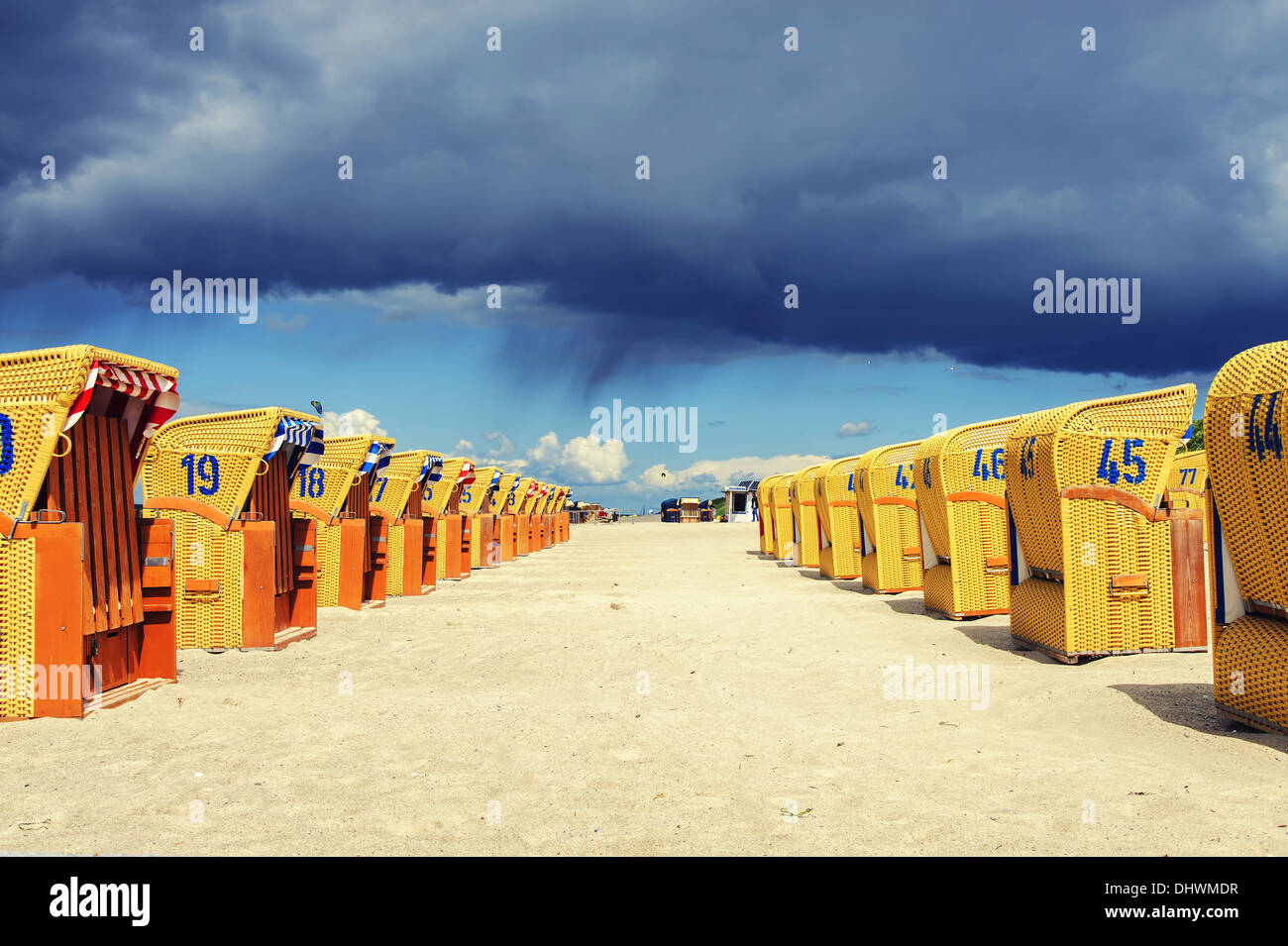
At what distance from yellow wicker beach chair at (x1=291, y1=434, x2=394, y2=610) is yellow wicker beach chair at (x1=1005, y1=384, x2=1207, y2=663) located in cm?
1001

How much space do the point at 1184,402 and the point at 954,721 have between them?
16.3ft

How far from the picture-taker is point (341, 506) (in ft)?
47.9

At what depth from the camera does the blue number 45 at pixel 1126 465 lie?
954cm

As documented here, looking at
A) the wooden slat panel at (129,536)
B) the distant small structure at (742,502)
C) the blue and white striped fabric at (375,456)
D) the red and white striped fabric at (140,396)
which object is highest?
the red and white striped fabric at (140,396)

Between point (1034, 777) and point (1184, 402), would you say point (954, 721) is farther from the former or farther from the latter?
point (1184, 402)

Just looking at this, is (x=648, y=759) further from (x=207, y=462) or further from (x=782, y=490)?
(x=782, y=490)

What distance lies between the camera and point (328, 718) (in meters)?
7.56

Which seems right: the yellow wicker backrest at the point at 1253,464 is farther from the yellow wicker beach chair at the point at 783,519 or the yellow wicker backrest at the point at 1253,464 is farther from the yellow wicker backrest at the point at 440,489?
the yellow wicker beach chair at the point at 783,519

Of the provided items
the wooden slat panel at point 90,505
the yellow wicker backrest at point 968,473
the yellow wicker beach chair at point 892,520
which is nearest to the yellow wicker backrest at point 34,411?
the wooden slat panel at point 90,505

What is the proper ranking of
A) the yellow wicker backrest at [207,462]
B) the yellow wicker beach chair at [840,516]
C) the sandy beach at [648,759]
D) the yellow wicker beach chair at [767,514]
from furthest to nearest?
the yellow wicker beach chair at [767,514] < the yellow wicker beach chair at [840,516] < the yellow wicker backrest at [207,462] < the sandy beach at [648,759]

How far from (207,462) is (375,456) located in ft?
16.4

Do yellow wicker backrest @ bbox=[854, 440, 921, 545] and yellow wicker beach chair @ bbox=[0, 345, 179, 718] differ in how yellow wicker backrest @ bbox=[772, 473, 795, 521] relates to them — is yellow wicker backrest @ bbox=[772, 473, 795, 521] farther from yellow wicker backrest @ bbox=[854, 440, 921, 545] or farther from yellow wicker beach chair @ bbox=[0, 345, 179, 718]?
yellow wicker beach chair @ bbox=[0, 345, 179, 718]

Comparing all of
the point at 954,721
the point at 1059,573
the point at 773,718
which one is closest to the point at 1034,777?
the point at 954,721

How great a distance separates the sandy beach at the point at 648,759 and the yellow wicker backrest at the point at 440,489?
A: 9.51 meters
